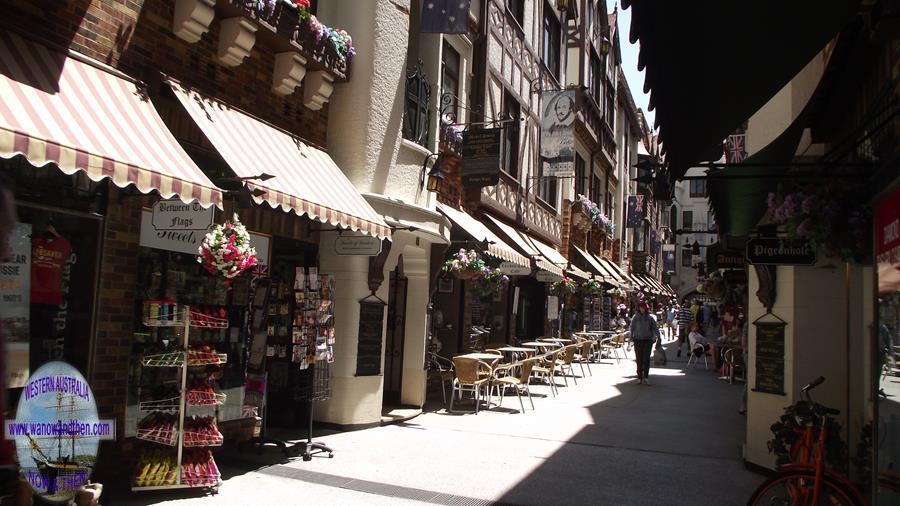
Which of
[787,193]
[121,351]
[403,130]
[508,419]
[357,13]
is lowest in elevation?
[508,419]

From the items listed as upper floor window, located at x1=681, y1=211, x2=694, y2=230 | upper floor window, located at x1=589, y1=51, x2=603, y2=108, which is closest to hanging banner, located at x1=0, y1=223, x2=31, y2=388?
upper floor window, located at x1=589, y1=51, x2=603, y2=108

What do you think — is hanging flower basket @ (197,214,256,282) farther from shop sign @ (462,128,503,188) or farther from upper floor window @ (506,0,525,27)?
upper floor window @ (506,0,525,27)

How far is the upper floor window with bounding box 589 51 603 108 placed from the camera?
2853cm

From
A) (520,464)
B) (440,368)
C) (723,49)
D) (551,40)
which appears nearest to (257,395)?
(520,464)

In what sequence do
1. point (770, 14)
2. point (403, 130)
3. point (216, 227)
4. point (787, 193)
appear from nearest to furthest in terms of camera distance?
point (770, 14) < point (216, 227) < point (787, 193) < point (403, 130)

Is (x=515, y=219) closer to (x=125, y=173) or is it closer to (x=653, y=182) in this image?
(x=653, y=182)

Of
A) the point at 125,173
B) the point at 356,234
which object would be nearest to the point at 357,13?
the point at 356,234

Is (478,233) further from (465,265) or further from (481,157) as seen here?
(481,157)

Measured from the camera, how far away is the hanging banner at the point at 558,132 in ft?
57.6

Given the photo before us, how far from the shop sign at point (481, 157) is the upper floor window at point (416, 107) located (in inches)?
66.6

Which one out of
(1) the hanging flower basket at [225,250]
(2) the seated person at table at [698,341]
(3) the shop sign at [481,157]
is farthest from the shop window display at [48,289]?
(2) the seated person at table at [698,341]

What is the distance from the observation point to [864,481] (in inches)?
250

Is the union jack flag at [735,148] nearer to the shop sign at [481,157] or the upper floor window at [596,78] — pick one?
the shop sign at [481,157]

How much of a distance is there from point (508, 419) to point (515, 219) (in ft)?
23.1
